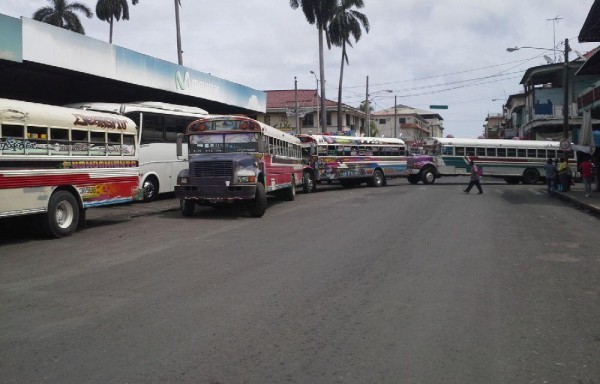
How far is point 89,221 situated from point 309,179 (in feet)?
42.9

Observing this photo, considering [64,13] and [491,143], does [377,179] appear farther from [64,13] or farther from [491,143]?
[64,13]

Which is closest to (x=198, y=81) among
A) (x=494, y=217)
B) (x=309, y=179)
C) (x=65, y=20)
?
(x=309, y=179)

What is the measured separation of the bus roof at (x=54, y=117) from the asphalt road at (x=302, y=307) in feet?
8.14

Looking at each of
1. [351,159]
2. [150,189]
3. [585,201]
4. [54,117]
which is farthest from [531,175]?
[54,117]

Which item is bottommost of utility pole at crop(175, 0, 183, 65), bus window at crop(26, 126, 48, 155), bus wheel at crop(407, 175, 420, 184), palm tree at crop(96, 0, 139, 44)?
bus wheel at crop(407, 175, 420, 184)

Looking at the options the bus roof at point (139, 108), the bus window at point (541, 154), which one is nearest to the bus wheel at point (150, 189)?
the bus roof at point (139, 108)

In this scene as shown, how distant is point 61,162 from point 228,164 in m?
4.56

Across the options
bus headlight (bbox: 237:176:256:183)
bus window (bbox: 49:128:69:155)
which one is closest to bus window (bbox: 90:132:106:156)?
bus window (bbox: 49:128:69:155)

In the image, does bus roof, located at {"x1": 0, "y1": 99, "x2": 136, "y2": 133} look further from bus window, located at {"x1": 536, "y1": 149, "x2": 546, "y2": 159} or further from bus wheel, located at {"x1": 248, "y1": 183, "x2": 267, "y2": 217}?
bus window, located at {"x1": 536, "y1": 149, "x2": 546, "y2": 159}

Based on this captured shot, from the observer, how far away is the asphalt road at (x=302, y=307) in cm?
434

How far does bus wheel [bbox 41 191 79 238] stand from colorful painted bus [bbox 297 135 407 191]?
1446 cm

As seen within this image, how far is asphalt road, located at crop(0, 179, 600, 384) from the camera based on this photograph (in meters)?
4.34

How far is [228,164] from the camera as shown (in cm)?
1485

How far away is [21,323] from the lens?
5.53 meters
